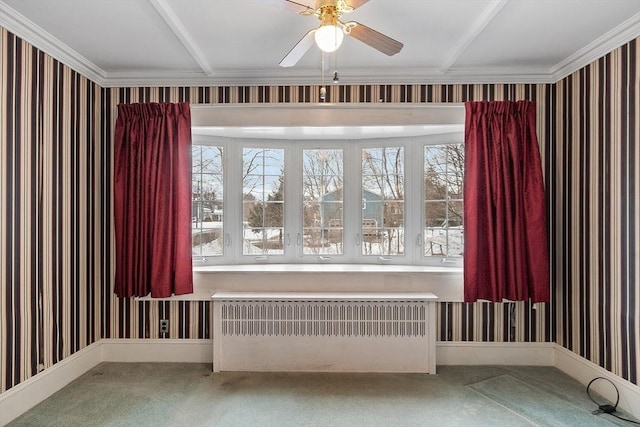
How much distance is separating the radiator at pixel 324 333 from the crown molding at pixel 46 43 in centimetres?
215

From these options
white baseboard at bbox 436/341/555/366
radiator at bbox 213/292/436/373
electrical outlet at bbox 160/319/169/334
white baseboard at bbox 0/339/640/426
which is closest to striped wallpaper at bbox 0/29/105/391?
white baseboard at bbox 0/339/640/426

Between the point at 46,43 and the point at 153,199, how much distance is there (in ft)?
4.29

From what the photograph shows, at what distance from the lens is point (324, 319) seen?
10.4 feet

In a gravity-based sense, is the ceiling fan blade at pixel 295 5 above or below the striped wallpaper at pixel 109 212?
above

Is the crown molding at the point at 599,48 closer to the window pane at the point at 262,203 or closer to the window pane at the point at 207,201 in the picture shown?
the window pane at the point at 262,203

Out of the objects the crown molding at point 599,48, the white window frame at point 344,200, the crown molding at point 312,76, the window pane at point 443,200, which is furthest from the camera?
the white window frame at point 344,200

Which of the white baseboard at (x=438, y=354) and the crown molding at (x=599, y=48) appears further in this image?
the white baseboard at (x=438, y=354)

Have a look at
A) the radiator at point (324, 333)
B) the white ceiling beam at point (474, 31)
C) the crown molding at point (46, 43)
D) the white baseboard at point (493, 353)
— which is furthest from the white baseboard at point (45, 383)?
the white ceiling beam at point (474, 31)

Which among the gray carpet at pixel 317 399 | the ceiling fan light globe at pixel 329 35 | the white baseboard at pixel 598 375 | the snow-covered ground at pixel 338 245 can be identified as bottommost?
the gray carpet at pixel 317 399

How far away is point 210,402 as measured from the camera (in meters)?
2.66

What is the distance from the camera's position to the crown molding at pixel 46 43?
2.35 meters

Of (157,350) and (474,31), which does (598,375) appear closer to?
(474,31)

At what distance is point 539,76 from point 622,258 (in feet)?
5.37

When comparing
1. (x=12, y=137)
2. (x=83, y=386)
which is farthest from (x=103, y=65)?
(x=83, y=386)
